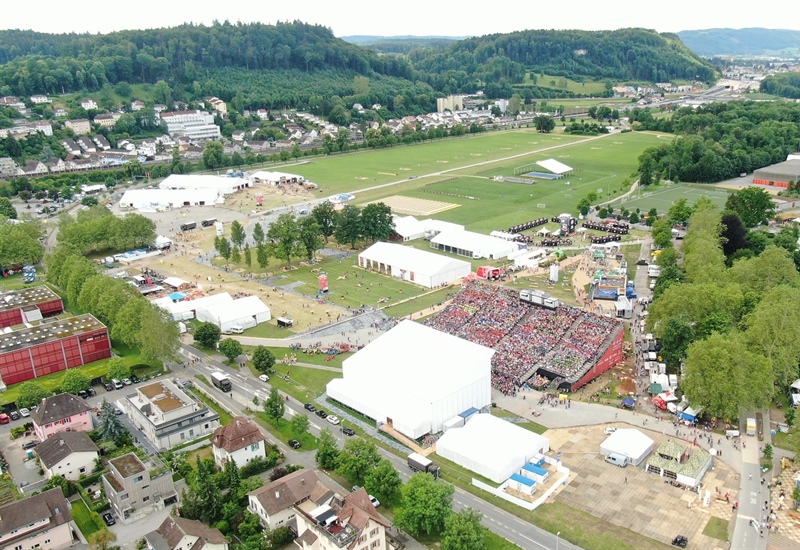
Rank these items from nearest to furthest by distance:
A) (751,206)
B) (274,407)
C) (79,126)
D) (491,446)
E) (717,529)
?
(717,529)
(491,446)
(274,407)
(751,206)
(79,126)

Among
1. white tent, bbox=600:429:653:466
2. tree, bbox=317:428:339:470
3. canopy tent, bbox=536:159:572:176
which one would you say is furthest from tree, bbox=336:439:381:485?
canopy tent, bbox=536:159:572:176

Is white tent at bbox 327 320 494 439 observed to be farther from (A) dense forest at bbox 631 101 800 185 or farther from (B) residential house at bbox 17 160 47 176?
(B) residential house at bbox 17 160 47 176

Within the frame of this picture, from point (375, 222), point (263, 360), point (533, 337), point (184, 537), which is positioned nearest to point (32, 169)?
point (375, 222)

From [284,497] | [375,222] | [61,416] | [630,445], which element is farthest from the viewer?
[375,222]

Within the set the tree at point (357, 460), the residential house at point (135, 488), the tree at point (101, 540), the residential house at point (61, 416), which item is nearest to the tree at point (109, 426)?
the residential house at point (61, 416)

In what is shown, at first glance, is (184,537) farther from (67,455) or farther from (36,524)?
(67,455)

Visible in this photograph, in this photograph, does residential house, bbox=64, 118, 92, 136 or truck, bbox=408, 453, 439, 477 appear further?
residential house, bbox=64, 118, 92, 136

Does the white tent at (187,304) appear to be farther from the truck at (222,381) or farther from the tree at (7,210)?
the tree at (7,210)
